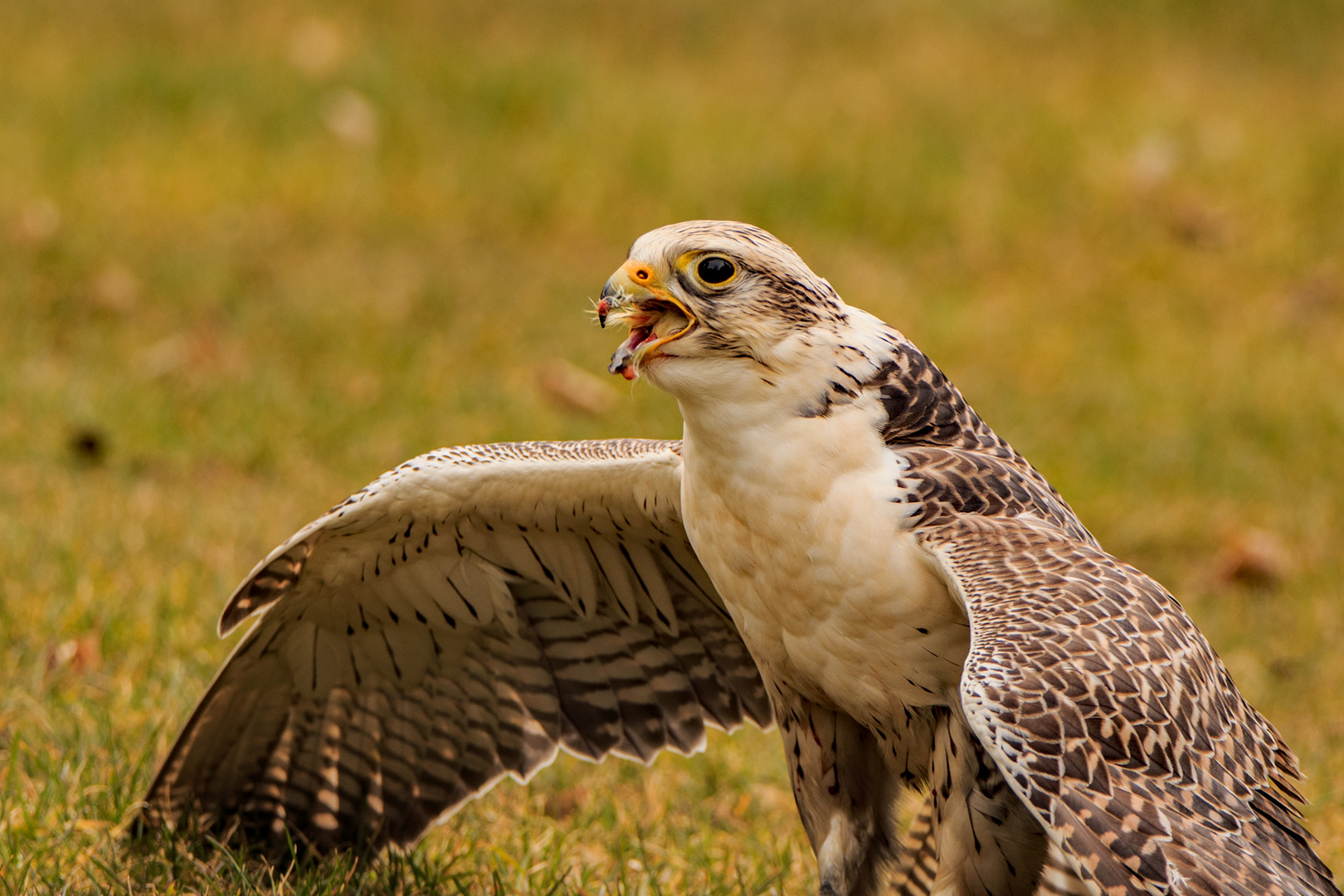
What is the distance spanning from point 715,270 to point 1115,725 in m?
1.16

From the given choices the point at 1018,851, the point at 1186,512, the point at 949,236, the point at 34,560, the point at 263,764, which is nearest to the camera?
the point at 1018,851

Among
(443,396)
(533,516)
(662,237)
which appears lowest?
(443,396)

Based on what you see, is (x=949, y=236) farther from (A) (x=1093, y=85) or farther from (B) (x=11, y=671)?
(B) (x=11, y=671)

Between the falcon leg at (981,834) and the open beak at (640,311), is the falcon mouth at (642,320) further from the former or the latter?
the falcon leg at (981,834)

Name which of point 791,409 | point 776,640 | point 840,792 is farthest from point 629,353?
point 840,792

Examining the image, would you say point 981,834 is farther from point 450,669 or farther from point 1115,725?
point 450,669

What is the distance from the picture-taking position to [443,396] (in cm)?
798

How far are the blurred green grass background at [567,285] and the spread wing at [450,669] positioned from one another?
8.6 inches

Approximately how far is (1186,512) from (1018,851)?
4.91m

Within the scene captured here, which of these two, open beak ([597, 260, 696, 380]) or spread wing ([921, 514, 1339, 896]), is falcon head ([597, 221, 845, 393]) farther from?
spread wing ([921, 514, 1339, 896])

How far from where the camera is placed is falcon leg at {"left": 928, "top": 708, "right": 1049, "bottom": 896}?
2.95 meters

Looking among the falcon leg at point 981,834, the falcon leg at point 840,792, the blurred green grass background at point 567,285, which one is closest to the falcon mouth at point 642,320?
the falcon leg at point 840,792

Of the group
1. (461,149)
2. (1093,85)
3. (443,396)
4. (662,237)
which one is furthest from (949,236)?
(662,237)

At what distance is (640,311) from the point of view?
3150mm
